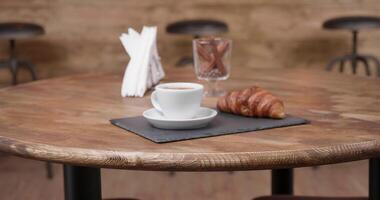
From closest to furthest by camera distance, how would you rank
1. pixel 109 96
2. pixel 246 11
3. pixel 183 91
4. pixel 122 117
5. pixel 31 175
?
1. pixel 183 91
2. pixel 122 117
3. pixel 109 96
4. pixel 31 175
5. pixel 246 11

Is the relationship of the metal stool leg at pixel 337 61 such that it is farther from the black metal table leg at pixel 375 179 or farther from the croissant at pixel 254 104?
the croissant at pixel 254 104

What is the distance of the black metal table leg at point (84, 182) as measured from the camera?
148 cm

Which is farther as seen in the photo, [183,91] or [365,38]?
[365,38]

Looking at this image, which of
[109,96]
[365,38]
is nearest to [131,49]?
[109,96]

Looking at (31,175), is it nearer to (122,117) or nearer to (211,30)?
(211,30)

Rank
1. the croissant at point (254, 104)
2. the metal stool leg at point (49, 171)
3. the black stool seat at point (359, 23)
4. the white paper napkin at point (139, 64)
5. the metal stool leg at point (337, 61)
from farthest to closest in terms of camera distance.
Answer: the metal stool leg at point (337, 61) → the black stool seat at point (359, 23) → the metal stool leg at point (49, 171) → the white paper napkin at point (139, 64) → the croissant at point (254, 104)

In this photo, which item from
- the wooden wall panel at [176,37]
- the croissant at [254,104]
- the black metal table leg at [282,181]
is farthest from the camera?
the wooden wall panel at [176,37]

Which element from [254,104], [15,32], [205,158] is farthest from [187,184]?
[205,158]

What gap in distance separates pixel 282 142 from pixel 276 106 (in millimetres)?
202

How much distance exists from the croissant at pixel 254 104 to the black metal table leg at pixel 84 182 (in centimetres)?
34

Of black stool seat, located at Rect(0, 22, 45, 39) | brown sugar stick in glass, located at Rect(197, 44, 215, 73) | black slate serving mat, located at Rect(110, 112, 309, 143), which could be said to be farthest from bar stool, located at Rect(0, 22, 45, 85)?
black slate serving mat, located at Rect(110, 112, 309, 143)

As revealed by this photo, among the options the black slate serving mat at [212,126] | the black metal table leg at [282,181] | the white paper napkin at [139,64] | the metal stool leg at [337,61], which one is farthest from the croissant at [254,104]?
the metal stool leg at [337,61]

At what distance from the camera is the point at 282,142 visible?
Answer: 3.86ft

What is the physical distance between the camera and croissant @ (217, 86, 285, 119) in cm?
137
